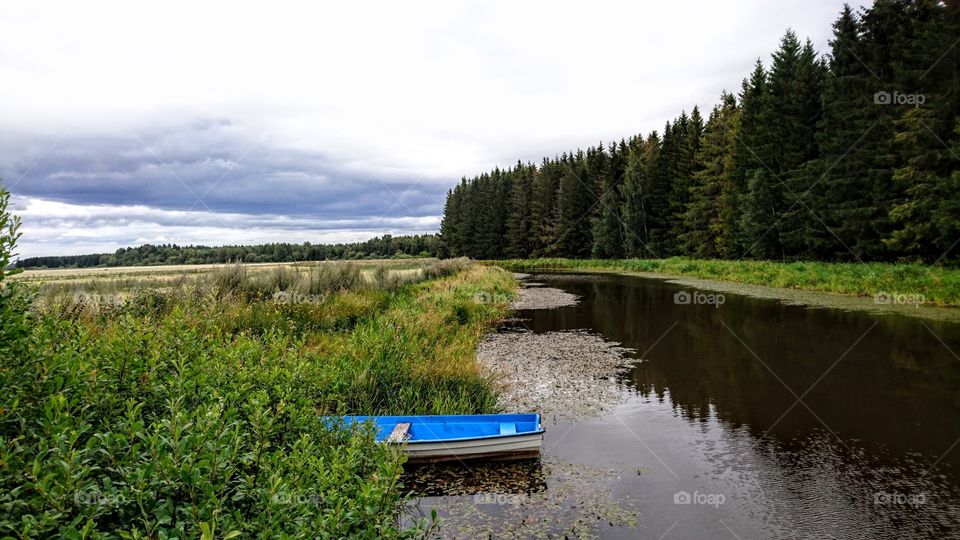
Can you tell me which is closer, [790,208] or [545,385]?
[545,385]

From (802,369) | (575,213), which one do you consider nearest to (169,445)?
(802,369)

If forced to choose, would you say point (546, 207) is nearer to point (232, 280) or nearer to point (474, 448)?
point (232, 280)

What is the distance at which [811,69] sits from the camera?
39875 millimetres

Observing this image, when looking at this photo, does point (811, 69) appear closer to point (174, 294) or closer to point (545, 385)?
point (545, 385)

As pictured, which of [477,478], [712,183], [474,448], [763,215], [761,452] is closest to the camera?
[477,478]

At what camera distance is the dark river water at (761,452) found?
638 cm

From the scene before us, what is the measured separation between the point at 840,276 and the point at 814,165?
988 cm

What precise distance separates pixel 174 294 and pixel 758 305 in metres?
25.2

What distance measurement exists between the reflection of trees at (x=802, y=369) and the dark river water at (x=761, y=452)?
0.19 ft

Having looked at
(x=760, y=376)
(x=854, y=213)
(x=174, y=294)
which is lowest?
(x=760, y=376)

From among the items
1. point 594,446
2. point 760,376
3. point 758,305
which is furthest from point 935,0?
point 594,446

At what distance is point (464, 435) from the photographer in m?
8.51

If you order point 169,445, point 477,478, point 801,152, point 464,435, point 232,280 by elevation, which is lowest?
point 477,478

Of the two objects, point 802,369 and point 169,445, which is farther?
point 802,369
